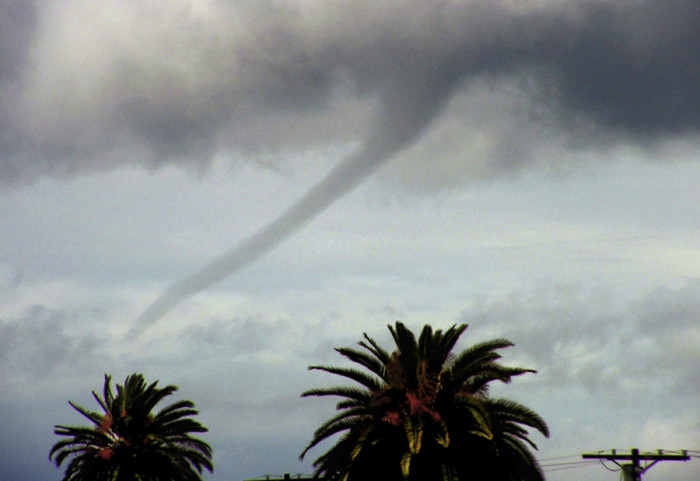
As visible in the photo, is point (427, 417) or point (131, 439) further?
point (131, 439)

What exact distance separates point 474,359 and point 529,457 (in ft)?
13.8

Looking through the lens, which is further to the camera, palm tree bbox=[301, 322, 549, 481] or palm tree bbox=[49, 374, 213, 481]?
palm tree bbox=[49, 374, 213, 481]

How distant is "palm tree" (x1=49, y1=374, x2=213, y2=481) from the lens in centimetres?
4400

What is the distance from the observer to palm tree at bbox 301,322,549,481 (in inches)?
1248

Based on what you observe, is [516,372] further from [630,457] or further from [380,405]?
[630,457]

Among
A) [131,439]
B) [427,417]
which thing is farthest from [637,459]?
[131,439]

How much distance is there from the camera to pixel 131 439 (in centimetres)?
4450

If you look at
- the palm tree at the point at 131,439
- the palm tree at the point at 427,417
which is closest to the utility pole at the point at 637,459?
the palm tree at the point at 427,417

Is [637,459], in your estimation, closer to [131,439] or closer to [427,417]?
[427,417]

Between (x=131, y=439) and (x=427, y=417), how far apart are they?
1947cm

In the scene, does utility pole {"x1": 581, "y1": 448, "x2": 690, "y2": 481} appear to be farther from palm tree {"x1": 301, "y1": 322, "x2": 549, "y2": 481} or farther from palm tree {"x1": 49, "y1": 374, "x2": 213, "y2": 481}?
palm tree {"x1": 49, "y1": 374, "x2": 213, "y2": 481}

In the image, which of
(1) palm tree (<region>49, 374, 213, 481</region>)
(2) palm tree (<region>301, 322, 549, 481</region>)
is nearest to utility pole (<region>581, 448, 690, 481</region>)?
(2) palm tree (<region>301, 322, 549, 481</region>)

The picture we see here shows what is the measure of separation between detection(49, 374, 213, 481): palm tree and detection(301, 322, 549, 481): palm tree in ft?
46.0

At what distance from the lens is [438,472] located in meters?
31.6
